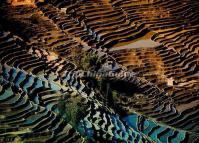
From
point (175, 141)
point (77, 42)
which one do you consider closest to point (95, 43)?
point (77, 42)

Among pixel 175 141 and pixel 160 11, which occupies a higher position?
pixel 160 11

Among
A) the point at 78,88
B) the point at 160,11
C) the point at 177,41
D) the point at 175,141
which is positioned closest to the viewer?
the point at 175,141

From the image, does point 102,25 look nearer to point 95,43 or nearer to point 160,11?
point 95,43

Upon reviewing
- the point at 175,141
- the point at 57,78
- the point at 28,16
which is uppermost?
the point at 28,16

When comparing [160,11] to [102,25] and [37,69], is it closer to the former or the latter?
[102,25]

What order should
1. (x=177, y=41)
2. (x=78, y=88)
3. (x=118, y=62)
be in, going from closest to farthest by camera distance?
(x=78, y=88), (x=118, y=62), (x=177, y=41)

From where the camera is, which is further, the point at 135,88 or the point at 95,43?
the point at 95,43
